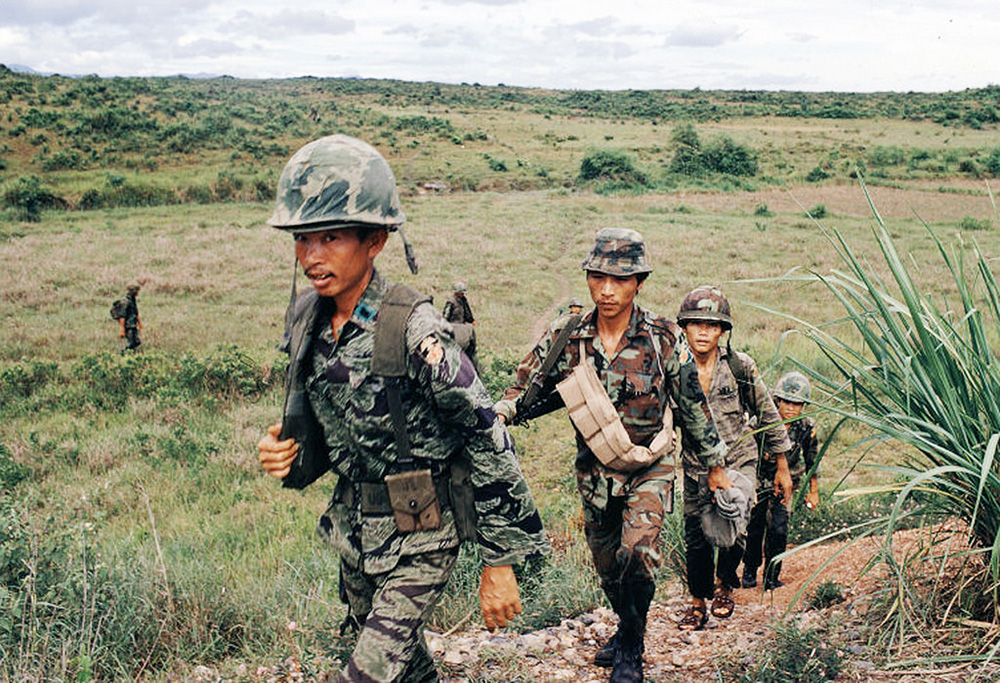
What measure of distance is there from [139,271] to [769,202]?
78.9ft

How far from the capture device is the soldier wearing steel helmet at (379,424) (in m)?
2.41

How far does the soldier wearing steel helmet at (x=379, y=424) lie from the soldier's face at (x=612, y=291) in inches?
54.5

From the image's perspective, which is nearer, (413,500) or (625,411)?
(413,500)

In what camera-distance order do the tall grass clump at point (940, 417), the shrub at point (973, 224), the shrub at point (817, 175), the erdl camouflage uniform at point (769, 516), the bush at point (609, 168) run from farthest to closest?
1. the bush at point (609, 168)
2. the shrub at point (817, 175)
3. the shrub at point (973, 224)
4. the erdl camouflage uniform at point (769, 516)
5. the tall grass clump at point (940, 417)

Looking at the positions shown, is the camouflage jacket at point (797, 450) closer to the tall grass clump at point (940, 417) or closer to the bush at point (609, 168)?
the tall grass clump at point (940, 417)

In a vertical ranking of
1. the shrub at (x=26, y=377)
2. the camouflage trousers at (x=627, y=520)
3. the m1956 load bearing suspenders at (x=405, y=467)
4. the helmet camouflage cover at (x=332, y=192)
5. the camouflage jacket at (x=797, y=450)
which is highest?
the helmet camouflage cover at (x=332, y=192)

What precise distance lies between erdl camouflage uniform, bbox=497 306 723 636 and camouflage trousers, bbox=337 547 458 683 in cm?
121

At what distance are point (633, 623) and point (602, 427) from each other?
2.96 feet

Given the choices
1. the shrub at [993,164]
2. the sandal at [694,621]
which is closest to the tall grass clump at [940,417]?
the sandal at [694,621]

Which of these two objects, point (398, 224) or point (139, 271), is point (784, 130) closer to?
point (139, 271)

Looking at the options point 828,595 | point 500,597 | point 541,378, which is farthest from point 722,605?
point 500,597

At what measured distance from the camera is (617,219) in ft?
90.3

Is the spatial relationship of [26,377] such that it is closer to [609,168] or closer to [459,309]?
[459,309]

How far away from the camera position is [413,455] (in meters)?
2.54
